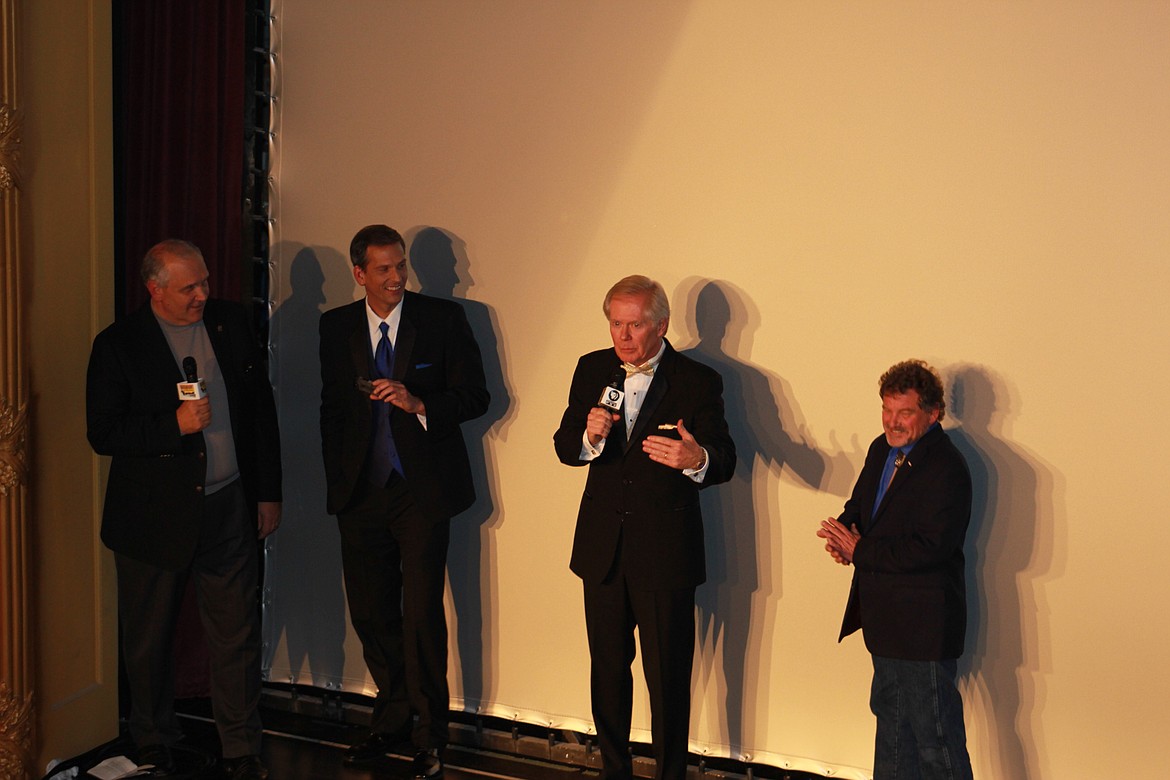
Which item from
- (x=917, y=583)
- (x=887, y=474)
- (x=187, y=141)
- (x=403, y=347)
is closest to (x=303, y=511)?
(x=403, y=347)

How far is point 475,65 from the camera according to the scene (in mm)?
4344

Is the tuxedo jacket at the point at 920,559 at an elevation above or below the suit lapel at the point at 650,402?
below

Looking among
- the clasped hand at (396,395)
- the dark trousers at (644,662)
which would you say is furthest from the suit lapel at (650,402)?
the clasped hand at (396,395)

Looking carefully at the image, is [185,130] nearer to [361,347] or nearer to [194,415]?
[361,347]

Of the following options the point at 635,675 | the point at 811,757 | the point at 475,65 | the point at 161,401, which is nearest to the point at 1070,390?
the point at 811,757

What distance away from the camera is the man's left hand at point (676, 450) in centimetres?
325

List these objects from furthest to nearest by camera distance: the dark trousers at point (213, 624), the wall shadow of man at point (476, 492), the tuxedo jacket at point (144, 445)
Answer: the wall shadow of man at point (476, 492)
the dark trousers at point (213, 624)
the tuxedo jacket at point (144, 445)

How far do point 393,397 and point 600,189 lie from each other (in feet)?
4.02

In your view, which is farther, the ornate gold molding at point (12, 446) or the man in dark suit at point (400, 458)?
the man in dark suit at point (400, 458)

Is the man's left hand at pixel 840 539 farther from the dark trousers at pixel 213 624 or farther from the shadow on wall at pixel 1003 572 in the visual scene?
the dark trousers at pixel 213 624

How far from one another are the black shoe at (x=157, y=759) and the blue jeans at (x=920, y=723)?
263 centimetres

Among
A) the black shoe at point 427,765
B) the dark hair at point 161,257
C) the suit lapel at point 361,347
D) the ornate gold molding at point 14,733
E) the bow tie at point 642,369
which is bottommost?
the black shoe at point 427,765

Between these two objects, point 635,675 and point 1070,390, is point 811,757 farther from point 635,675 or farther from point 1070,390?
point 1070,390

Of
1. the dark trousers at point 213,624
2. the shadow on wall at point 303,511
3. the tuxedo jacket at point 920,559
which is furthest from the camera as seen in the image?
the shadow on wall at point 303,511
